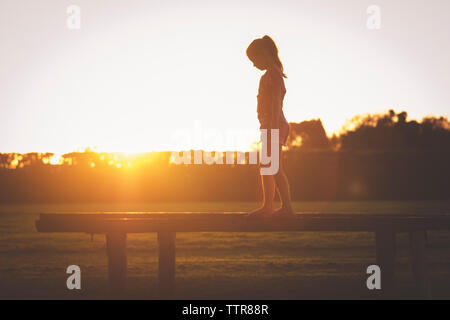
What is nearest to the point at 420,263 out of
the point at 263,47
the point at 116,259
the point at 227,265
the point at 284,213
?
the point at 284,213

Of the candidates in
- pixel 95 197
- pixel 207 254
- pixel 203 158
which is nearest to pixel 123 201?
pixel 95 197

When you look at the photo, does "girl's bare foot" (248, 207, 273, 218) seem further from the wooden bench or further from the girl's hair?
the girl's hair

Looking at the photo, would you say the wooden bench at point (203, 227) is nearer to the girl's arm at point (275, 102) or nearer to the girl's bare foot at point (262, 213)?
the girl's bare foot at point (262, 213)

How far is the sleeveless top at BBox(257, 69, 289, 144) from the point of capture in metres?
4.80

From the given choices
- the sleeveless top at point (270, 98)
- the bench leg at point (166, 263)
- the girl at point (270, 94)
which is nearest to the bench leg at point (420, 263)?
the girl at point (270, 94)

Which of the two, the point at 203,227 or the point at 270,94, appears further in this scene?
the point at 203,227

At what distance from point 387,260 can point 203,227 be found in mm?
1850

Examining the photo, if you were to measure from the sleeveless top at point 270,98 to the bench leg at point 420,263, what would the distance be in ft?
5.38

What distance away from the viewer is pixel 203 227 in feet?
16.3

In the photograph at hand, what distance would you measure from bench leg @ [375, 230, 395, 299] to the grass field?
0.61ft

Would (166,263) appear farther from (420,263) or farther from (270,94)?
(420,263)

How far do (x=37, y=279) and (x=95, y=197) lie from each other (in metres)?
23.7

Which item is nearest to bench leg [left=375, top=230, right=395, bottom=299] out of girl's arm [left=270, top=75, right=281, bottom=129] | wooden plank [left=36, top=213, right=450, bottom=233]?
wooden plank [left=36, top=213, right=450, bottom=233]
